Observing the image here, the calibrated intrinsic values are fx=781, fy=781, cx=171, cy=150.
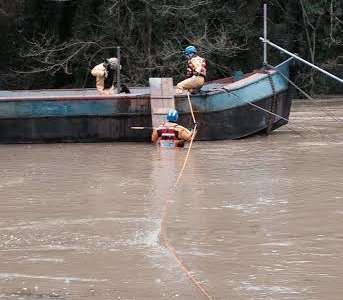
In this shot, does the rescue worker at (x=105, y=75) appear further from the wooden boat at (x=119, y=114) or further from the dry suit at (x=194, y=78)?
the dry suit at (x=194, y=78)

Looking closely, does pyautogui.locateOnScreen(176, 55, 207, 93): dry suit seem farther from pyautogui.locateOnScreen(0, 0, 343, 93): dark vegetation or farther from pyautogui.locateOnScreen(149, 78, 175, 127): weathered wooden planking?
pyautogui.locateOnScreen(0, 0, 343, 93): dark vegetation

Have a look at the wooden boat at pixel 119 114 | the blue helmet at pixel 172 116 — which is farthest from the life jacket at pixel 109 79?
the blue helmet at pixel 172 116

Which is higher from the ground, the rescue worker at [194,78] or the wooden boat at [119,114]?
the rescue worker at [194,78]

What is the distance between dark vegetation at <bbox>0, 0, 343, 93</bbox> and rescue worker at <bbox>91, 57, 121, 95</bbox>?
9104 mm

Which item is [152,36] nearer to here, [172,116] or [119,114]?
[119,114]

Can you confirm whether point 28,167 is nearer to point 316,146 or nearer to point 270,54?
point 316,146

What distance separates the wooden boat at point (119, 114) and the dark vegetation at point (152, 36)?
407 inches

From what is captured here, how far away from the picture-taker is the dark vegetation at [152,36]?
26266 millimetres

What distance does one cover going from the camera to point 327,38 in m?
29.1

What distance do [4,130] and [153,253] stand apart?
9686mm

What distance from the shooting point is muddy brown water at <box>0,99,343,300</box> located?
586cm

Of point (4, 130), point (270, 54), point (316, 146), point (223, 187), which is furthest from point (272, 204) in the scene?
point (270, 54)

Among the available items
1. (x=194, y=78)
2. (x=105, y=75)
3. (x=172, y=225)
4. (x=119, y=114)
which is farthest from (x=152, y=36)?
(x=172, y=225)

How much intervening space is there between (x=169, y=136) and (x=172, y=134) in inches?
2.9
